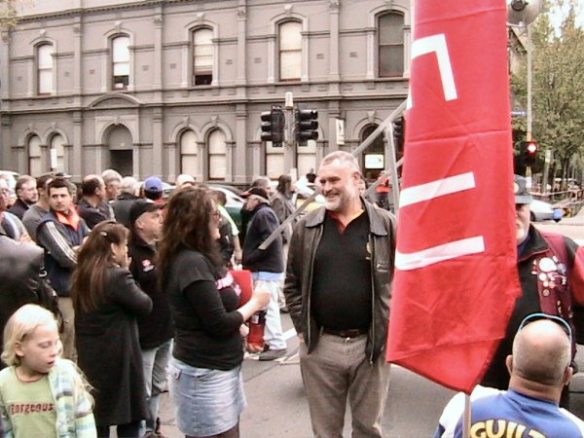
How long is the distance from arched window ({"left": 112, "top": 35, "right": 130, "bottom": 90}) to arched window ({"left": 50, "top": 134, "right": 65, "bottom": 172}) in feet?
11.8

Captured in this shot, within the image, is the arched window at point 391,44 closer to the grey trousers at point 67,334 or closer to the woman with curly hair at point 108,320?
the grey trousers at point 67,334

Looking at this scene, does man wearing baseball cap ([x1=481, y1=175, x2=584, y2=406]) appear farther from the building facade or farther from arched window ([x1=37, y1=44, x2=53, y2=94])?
arched window ([x1=37, y1=44, x2=53, y2=94])

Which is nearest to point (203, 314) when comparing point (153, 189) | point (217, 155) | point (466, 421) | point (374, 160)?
point (466, 421)

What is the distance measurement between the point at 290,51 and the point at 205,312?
26.3 m

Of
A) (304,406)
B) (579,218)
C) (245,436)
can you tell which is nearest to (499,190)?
(245,436)

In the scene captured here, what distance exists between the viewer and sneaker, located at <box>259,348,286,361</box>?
8.15 meters

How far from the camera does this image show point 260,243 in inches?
331

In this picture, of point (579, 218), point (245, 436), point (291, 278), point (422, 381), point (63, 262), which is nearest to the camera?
point (291, 278)

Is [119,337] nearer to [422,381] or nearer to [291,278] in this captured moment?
[291,278]

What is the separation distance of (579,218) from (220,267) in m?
30.6

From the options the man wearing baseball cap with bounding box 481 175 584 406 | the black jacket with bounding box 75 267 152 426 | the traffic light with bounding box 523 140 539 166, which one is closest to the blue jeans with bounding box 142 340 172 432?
the black jacket with bounding box 75 267 152 426

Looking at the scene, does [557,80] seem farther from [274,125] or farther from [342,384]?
[342,384]

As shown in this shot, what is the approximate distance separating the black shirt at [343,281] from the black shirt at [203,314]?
47 centimetres

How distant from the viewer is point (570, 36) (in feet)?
106
